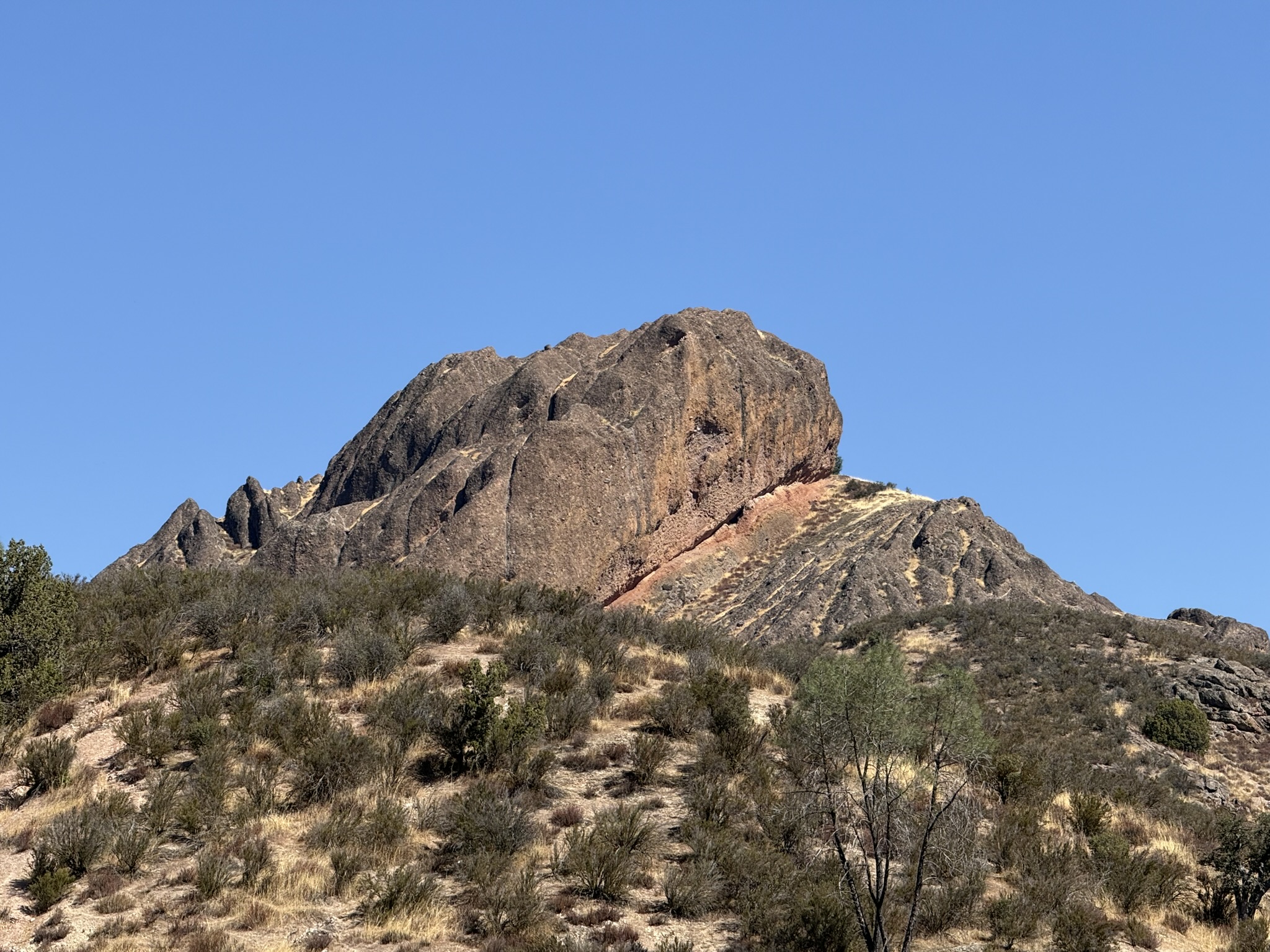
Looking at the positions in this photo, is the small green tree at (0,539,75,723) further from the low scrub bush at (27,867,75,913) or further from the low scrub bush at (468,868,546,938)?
the low scrub bush at (468,868,546,938)

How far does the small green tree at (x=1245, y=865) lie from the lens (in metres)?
19.3

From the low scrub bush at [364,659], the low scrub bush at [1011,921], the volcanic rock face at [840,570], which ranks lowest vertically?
the low scrub bush at [1011,921]

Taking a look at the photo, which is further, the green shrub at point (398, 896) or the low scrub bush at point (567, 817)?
the low scrub bush at point (567, 817)

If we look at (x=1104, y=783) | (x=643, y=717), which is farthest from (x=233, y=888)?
(x=1104, y=783)

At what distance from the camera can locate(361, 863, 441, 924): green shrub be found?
16016mm

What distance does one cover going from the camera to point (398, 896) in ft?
52.9

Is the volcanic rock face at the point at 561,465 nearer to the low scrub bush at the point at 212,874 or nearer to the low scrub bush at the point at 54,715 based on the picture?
the low scrub bush at the point at 54,715

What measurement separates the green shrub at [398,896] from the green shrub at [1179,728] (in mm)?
28217

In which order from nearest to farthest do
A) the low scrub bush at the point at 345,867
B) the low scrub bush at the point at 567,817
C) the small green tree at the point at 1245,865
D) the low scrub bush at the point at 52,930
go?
the low scrub bush at the point at 52,930
the low scrub bush at the point at 345,867
the low scrub bush at the point at 567,817
the small green tree at the point at 1245,865

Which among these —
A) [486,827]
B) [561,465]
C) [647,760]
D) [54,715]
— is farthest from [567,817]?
[561,465]

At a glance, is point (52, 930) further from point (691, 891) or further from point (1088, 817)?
point (1088, 817)

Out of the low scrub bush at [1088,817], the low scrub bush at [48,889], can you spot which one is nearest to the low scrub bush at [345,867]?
the low scrub bush at [48,889]

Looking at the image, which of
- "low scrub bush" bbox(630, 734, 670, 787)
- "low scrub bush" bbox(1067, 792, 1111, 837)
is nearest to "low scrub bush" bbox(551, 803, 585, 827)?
"low scrub bush" bbox(630, 734, 670, 787)

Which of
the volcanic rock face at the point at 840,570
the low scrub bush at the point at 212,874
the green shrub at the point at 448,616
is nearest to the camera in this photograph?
the low scrub bush at the point at 212,874
